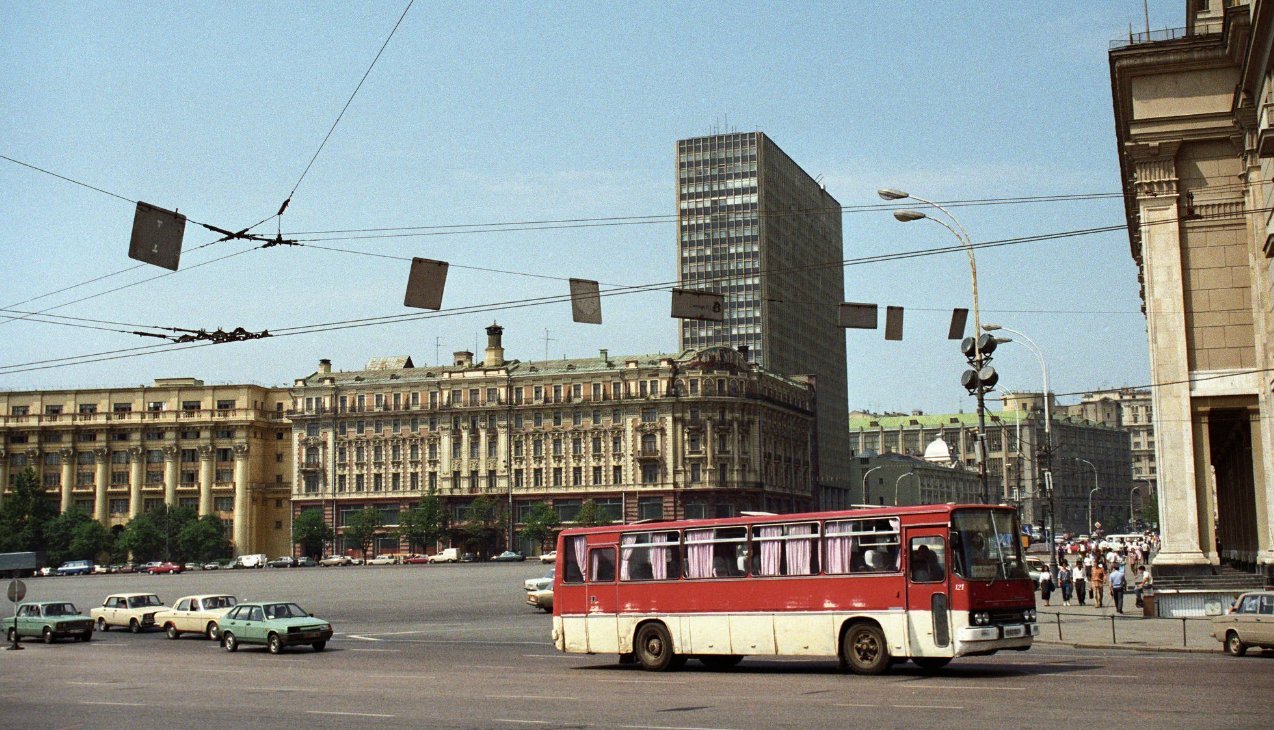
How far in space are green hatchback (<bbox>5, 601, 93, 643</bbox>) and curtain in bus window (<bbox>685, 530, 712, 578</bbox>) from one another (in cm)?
2416

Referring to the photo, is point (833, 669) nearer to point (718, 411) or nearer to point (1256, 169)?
point (1256, 169)

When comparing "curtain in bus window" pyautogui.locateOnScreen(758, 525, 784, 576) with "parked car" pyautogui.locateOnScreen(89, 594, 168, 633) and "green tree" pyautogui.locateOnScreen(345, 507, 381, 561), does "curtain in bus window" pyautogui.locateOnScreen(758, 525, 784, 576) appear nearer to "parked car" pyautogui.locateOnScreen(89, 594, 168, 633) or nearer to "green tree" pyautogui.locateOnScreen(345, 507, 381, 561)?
"parked car" pyautogui.locateOnScreen(89, 594, 168, 633)

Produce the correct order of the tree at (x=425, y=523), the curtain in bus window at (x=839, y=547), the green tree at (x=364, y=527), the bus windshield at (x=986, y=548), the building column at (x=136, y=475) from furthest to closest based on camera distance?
the building column at (x=136, y=475), the green tree at (x=364, y=527), the tree at (x=425, y=523), the curtain in bus window at (x=839, y=547), the bus windshield at (x=986, y=548)

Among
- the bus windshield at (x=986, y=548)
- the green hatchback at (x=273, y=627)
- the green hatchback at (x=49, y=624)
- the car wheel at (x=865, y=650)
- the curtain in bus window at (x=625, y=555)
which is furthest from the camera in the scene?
the green hatchback at (x=49, y=624)

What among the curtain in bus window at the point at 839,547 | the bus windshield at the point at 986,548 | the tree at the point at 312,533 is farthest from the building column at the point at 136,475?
the bus windshield at the point at 986,548

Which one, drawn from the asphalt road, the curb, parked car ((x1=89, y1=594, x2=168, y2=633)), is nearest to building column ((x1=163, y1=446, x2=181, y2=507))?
parked car ((x1=89, y1=594, x2=168, y2=633))

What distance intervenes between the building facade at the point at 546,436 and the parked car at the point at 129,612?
76310 mm

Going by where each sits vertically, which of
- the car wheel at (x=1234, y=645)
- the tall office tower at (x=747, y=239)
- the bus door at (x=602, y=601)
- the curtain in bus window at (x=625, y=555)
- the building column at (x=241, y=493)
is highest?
the tall office tower at (x=747, y=239)

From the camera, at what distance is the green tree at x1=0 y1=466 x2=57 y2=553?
11544 cm

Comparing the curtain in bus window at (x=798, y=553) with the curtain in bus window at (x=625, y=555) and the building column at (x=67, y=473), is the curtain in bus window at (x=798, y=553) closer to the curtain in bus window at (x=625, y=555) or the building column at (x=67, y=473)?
the curtain in bus window at (x=625, y=555)

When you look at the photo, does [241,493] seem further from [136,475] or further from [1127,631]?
[1127,631]

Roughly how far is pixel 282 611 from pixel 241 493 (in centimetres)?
10348

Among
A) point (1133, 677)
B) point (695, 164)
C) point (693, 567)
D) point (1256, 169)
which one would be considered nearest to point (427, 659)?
point (693, 567)

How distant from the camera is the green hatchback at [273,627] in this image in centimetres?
3312
